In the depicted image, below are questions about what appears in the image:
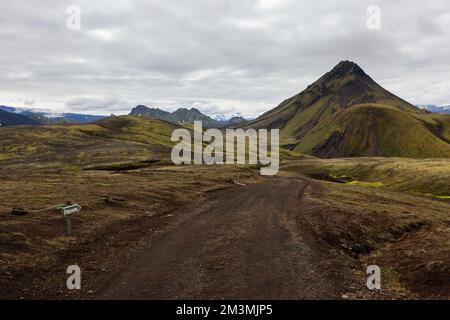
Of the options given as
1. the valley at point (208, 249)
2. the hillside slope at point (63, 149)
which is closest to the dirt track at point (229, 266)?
the valley at point (208, 249)

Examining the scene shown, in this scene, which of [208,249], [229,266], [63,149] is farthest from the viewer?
[63,149]

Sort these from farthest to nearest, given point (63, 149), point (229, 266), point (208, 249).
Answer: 1. point (63, 149)
2. point (208, 249)
3. point (229, 266)

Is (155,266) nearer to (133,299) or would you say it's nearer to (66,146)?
(133,299)

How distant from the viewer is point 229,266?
829 inches

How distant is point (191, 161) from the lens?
150 m

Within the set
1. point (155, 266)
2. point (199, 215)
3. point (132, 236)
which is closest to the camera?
point (155, 266)

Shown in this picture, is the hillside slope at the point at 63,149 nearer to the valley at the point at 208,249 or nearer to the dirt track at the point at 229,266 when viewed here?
the valley at the point at 208,249

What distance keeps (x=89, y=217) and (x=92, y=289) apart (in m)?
15.1

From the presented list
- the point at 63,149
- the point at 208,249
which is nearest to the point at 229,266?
the point at 208,249

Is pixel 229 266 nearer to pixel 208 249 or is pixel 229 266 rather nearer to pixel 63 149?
pixel 208 249

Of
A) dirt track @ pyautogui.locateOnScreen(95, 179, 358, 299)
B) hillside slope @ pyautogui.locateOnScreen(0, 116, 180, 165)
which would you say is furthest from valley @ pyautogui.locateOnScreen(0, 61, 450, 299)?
hillside slope @ pyautogui.locateOnScreen(0, 116, 180, 165)

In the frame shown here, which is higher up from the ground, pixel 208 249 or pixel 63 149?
pixel 63 149

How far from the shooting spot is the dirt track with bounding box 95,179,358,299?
1739 centimetres

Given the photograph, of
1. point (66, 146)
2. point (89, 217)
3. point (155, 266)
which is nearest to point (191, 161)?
point (66, 146)
